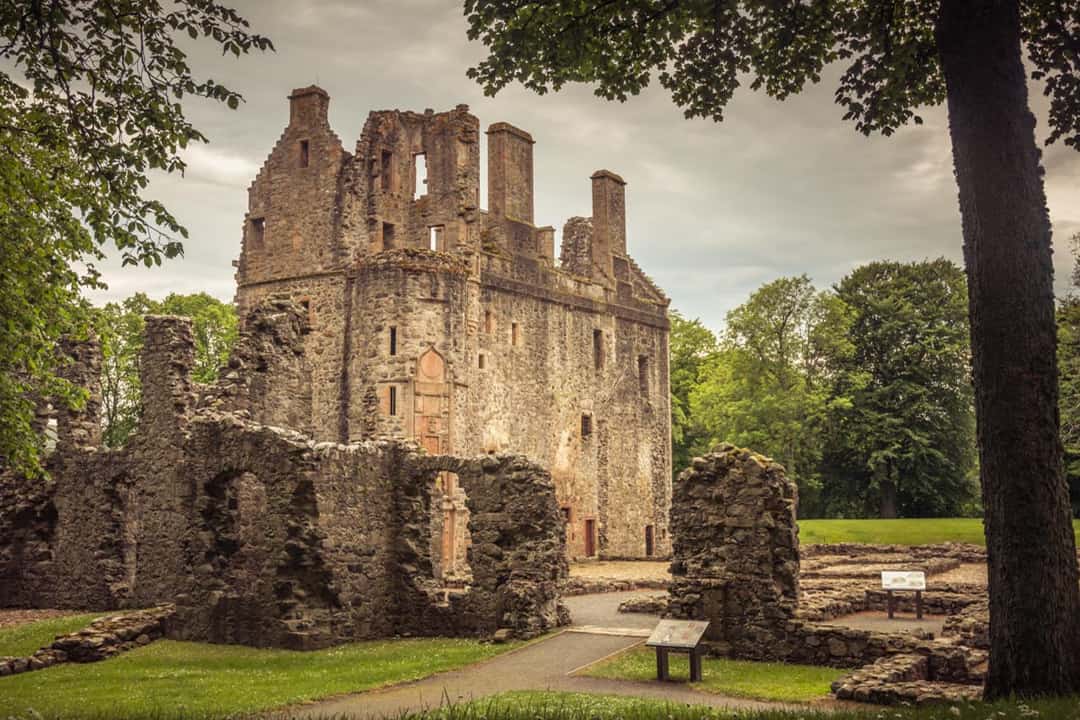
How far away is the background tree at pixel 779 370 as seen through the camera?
48.5m

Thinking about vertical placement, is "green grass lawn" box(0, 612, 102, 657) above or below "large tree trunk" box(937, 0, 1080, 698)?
below

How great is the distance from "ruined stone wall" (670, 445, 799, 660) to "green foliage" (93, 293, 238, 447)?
3335cm

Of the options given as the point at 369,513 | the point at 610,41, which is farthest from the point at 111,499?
the point at 610,41

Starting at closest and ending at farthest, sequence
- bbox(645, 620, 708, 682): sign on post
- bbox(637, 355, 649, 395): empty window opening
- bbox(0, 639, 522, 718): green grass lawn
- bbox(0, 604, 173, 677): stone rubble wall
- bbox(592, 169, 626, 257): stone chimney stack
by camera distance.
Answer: bbox(0, 639, 522, 718): green grass lawn < bbox(645, 620, 708, 682): sign on post < bbox(0, 604, 173, 677): stone rubble wall < bbox(592, 169, 626, 257): stone chimney stack < bbox(637, 355, 649, 395): empty window opening

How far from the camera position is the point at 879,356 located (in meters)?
53.1

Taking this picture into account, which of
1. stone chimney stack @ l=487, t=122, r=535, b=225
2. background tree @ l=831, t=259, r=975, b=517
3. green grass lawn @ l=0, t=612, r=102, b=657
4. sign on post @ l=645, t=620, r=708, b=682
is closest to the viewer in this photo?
sign on post @ l=645, t=620, r=708, b=682

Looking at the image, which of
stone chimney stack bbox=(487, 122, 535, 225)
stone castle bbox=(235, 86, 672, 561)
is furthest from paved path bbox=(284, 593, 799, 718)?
stone chimney stack bbox=(487, 122, 535, 225)

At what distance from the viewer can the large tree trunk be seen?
10.1 metres

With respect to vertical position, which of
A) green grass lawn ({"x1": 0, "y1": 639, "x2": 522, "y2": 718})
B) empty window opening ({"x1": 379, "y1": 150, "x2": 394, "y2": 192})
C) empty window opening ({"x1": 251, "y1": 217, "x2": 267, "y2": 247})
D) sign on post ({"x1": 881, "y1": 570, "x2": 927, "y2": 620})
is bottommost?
green grass lawn ({"x1": 0, "y1": 639, "x2": 522, "y2": 718})

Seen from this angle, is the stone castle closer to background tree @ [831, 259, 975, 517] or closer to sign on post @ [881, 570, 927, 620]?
background tree @ [831, 259, 975, 517]

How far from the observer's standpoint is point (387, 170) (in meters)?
38.3

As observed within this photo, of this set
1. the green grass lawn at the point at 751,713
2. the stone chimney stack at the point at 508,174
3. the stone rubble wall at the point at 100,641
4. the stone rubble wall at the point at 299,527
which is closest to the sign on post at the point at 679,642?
the green grass lawn at the point at 751,713

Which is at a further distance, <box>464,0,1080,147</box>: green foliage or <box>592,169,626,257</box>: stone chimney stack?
<box>592,169,626,257</box>: stone chimney stack

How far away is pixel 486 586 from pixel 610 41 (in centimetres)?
1077
